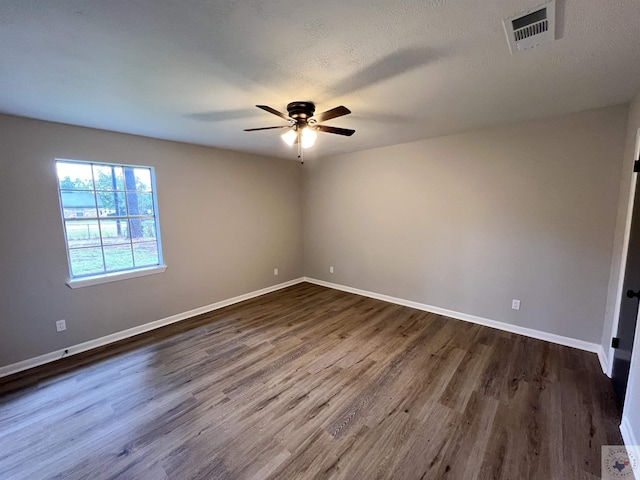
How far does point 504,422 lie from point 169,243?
3987mm

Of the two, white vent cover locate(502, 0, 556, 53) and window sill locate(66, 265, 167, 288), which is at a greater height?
white vent cover locate(502, 0, 556, 53)

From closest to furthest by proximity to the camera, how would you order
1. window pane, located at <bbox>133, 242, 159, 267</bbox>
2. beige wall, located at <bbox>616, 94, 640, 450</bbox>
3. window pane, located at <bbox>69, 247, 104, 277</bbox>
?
beige wall, located at <bbox>616, 94, 640, 450</bbox> → window pane, located at <bbox>69, 247, 104, 277</bbox> → window pane, located at <bbox>133, 242, 159, 267</bbox>

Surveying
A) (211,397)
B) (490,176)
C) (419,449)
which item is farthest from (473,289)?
(211,397)

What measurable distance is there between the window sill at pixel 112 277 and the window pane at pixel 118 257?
0.38ft

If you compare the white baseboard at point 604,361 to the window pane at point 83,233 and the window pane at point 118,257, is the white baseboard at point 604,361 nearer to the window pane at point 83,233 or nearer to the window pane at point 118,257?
the window pane at point 118,257

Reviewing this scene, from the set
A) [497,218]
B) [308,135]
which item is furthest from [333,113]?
[497,218]

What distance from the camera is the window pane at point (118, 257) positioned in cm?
323

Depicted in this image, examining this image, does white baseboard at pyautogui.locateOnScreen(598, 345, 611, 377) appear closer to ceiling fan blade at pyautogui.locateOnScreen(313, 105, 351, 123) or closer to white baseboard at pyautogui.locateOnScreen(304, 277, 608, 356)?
white baseboard at pyautogui.locateOnScreen(304, 277, 608, 356)

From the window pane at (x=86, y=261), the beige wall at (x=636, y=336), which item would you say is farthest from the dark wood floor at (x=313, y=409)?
the window pane at (x=86, y=261)

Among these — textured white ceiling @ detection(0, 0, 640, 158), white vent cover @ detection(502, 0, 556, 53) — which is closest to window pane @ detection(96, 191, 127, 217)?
textured white ceiling @ detection(0, 0, 640, 158)

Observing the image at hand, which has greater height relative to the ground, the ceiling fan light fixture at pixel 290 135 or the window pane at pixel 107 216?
the ceiling fan light fixture at pixel 290 135

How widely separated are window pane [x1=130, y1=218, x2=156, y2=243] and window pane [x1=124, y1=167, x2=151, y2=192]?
0.40 meters

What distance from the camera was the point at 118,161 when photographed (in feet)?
10.3

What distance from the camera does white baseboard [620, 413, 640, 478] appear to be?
1.53 meters
